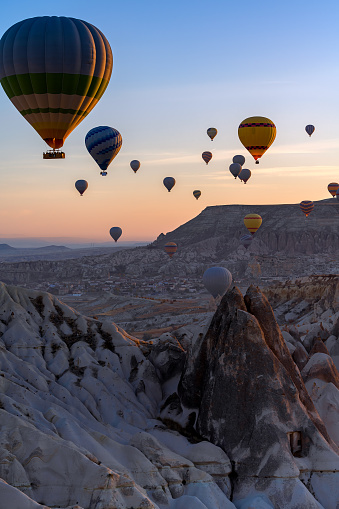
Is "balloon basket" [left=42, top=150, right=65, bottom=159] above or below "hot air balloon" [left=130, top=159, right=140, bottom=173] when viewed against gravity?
below

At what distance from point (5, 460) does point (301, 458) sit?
11.8m

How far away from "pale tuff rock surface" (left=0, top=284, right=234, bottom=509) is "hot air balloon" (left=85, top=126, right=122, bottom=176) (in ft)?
128

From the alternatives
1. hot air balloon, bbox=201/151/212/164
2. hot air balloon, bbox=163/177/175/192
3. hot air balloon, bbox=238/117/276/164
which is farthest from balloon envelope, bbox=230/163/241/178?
hot air balloon, bbox=238/117/276/164

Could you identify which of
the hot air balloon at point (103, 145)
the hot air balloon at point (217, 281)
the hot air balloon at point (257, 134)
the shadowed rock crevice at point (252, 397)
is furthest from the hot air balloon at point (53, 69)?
the hot air balloon at point (217, 281)

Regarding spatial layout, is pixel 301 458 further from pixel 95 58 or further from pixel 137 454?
pixel 95 58

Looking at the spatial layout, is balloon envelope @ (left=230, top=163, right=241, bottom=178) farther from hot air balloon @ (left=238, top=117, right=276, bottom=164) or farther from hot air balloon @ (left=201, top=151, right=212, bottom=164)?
hot air balloon @ (left=238, top=117, right=276, bottom=164)

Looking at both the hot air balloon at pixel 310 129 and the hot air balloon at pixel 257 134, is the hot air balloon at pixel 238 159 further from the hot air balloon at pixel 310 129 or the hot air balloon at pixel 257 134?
the hot air balloon at pixel 257 134

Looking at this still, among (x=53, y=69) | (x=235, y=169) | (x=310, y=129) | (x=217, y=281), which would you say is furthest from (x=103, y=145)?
(x=310, y=129)

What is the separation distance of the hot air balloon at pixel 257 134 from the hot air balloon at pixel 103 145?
657 inches

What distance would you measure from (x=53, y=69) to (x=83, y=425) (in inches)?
989

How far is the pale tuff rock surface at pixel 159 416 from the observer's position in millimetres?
23500

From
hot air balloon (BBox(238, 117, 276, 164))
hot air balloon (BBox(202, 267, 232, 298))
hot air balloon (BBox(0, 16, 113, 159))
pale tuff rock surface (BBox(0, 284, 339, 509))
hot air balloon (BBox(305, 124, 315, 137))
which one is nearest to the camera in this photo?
pale tuff rock surface (BBox(0, 284, 339, 509))

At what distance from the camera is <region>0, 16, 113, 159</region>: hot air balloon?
43.8 m

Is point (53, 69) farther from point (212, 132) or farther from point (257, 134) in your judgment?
point (212, 132)
